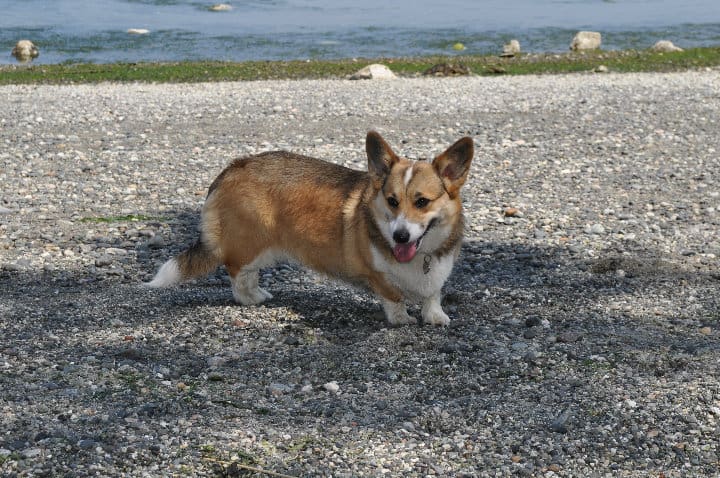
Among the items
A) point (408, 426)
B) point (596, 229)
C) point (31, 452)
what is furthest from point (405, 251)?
point (596, 229)

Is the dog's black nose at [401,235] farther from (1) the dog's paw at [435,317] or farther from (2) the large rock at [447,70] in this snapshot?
(2) the large rock at [447,70]

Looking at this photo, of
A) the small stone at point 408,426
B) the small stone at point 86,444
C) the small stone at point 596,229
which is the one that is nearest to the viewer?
the small stone at point 86,444

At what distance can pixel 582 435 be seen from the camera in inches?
218

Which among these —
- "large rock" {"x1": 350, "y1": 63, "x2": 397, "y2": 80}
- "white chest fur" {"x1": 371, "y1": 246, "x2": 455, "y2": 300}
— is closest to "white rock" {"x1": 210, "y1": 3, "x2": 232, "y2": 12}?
"large rock" {"x1": 350, "y1": 63, "x2": 397, "y2": 80}

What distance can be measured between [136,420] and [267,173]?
8.47 feet

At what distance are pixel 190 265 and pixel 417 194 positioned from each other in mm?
2043

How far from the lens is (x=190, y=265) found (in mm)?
7688

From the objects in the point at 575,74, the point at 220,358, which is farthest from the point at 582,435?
the point at 575,74

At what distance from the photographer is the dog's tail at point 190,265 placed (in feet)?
25.1

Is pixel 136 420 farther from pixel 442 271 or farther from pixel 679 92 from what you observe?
pixel 679 92

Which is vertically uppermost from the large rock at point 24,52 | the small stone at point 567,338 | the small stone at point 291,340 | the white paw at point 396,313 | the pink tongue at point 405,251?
the pink tongue at point 405,251

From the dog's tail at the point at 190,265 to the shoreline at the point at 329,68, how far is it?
50.1 feet

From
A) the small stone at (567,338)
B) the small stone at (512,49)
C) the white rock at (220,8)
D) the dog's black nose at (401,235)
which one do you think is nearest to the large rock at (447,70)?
the small stone at (512,49)

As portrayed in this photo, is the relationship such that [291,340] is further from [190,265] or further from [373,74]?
[373,74]
